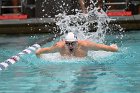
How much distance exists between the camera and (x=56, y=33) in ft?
53.1

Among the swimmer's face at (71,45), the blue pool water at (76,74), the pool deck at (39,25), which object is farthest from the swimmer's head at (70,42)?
the pool deck at (39,25)

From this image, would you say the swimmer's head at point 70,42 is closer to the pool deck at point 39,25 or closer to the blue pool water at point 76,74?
the blue pool water at point 76,74

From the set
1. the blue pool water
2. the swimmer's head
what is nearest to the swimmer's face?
the swimmer's head

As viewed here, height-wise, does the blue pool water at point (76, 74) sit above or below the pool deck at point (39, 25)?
above

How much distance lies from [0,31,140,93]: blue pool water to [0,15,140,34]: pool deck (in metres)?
4.91

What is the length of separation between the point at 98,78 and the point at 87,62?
1603 millimetres

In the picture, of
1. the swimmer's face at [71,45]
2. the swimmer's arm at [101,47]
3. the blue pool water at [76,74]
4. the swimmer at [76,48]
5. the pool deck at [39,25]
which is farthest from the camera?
the pool deck at [39,25]

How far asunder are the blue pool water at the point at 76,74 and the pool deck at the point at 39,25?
16.1 feet

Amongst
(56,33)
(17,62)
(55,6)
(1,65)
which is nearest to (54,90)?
(1,65)

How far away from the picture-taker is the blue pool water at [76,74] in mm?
6597

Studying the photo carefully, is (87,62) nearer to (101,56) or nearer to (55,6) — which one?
(101,56)

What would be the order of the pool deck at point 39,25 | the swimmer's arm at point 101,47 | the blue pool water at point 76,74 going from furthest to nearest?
the pool deck at point 39,25, the swimmer's arm at point 101,47, the blue pool water at point 76,74

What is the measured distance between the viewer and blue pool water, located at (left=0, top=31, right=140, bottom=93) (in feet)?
21.6

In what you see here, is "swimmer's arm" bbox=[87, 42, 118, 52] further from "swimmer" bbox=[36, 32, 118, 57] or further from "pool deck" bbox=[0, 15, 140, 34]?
"pool deck" bbox=[0, 15, 140, 34]
